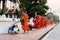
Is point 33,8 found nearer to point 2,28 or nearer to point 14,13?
point 14,13

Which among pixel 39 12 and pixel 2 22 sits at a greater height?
pixel 2 22

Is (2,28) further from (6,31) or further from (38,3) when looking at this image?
(38,3)

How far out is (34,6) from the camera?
68.2 meters

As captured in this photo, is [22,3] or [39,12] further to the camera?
[22,3]

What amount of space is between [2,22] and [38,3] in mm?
50942

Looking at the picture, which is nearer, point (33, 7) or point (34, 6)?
point (33, 7)

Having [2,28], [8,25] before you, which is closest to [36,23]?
[8,25]

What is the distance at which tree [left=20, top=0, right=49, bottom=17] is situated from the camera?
66.1 metres

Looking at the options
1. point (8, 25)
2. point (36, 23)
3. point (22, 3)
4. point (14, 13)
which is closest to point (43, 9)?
point (22, 3)

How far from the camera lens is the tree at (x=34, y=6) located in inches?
2603

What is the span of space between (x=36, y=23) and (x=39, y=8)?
35.3m

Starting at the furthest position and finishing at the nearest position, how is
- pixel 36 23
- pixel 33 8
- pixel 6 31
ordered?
pixel 33 8, pixel 36 23, pixel 6 31

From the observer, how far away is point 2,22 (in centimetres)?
1995

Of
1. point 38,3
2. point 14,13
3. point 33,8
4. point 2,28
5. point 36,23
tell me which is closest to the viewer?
point 2,28
